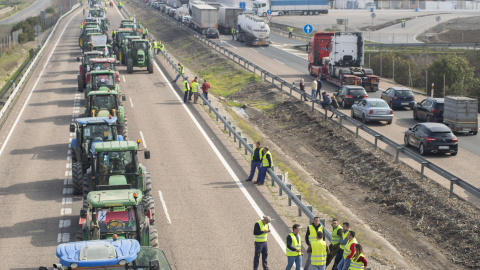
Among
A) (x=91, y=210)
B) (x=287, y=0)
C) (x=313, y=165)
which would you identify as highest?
(x=287, y=0)

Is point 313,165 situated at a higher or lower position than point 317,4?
lower

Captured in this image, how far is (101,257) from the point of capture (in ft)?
37.6

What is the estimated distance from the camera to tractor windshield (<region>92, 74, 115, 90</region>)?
35388 mm

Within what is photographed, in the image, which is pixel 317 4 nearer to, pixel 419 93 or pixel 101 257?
pixel 419 93

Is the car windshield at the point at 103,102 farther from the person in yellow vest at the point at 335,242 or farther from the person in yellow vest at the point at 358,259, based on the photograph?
the person in yellow vest at the point at 358,259

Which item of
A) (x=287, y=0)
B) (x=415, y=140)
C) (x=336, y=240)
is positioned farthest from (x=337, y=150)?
(x=287, y=0)

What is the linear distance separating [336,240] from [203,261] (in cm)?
350

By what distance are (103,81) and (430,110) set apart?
58.5 ft

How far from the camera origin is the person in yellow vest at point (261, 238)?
1597cm

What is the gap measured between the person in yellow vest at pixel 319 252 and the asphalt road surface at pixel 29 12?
12095 centimetres

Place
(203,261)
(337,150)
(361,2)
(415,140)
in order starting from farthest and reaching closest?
(361,2) < (337,150) < (415,140) < (203,261)

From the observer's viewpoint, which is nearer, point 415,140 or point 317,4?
point 415,140

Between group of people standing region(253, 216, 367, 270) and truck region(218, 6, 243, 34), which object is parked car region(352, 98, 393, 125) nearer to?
group of people standing region(253, 216, 367, 270)

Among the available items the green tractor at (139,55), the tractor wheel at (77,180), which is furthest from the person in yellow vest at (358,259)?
the green tractor at (139,55)
